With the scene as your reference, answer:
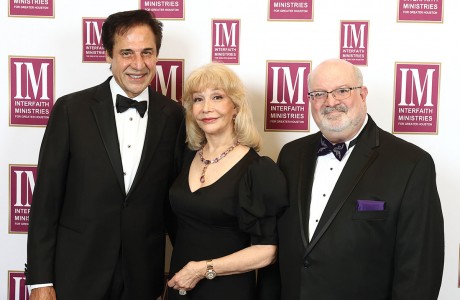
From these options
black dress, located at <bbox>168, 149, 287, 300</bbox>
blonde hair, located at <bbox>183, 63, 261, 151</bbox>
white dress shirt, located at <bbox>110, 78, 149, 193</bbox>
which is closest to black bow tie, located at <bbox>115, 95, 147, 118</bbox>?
white dress shirt, located at <bbox>110, 78, 149, 193</bbox>

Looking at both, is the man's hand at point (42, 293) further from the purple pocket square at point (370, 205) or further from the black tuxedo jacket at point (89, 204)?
the purple pocket square at point (370, 205)

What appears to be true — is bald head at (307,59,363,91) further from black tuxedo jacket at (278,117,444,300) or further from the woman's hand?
the woman's hand

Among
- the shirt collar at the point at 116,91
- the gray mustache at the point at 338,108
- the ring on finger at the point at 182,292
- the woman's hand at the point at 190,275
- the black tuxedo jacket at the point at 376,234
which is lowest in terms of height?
the ring on finger at the point at 182,292

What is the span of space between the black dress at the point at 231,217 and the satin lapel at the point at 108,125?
22 centimetres

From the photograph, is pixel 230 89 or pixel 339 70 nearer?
pixel 339 70

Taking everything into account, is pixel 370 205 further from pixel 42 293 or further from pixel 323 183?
pixel 42 293

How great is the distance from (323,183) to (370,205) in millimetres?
183

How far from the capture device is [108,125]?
1.86 metres

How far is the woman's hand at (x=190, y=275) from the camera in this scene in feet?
5.69

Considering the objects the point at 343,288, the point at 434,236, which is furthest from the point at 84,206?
the point at 434,236

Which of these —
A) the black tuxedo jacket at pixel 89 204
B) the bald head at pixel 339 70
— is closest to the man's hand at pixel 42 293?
the black tuxedo jacket at pixel 89 204

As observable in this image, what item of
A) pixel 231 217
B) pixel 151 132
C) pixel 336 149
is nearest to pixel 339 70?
pixel 336 149

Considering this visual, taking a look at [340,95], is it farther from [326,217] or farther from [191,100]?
[191,100]

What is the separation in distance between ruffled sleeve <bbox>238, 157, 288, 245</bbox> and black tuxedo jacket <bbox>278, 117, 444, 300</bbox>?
3.6 inches
